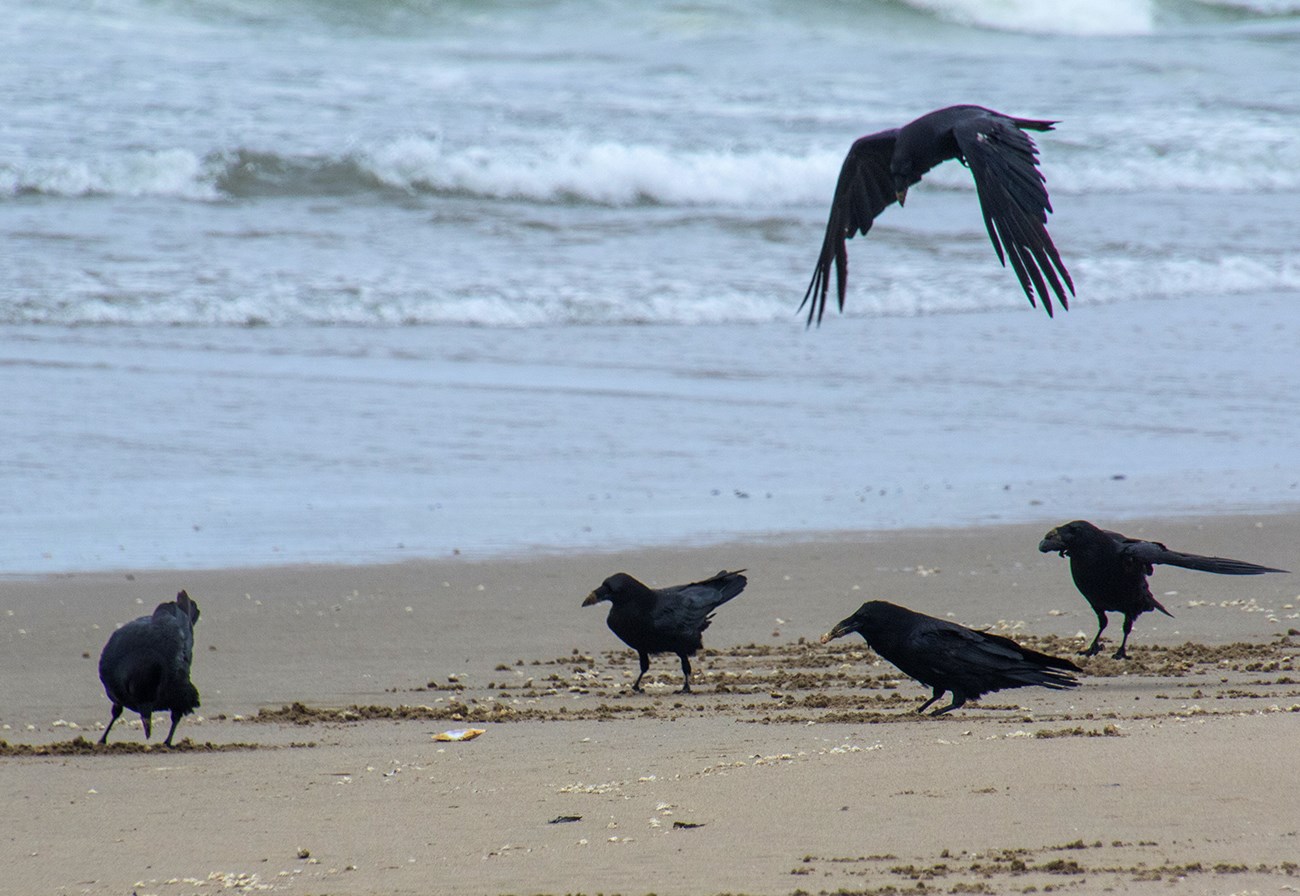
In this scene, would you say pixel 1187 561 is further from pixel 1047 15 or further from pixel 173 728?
pixel 1047 15

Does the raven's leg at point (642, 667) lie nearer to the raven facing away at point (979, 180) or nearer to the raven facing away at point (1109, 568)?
the raven facing away at point (979, 180)

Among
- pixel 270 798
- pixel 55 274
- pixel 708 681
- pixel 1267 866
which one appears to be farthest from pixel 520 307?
pixel 1267 866

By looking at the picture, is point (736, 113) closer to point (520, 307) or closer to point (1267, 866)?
point (520, 307)

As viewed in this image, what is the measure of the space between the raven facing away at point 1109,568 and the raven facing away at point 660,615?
115 centimetres

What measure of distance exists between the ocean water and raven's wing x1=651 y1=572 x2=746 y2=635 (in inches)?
60.5

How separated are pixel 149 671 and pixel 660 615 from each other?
5.40 feet

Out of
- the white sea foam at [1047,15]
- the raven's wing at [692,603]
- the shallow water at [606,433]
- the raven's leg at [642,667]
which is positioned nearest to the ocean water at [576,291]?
the shallow water at [606,433]

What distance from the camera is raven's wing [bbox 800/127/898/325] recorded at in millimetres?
5887

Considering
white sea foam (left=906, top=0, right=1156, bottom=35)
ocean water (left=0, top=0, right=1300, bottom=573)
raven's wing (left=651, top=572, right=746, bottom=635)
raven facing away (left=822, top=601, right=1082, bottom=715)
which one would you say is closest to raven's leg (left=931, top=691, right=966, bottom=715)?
raven facing away (left=822, top=601, right=1082, bottom=715)

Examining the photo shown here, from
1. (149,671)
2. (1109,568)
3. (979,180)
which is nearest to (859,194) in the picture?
(979,180)

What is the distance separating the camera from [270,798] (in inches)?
153

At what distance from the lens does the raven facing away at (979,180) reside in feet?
14.5

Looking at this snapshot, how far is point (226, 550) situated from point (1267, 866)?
5.00 metres

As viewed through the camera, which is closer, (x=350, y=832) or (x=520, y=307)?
(x=350, y=832)
